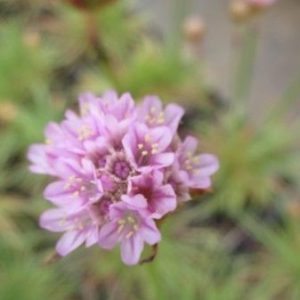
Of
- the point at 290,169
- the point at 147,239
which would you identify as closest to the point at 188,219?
the point at 290,169

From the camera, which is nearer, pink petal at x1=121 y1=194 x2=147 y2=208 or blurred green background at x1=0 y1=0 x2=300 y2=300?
pink petal at x1=121 y1=194 x2=147 y2=208

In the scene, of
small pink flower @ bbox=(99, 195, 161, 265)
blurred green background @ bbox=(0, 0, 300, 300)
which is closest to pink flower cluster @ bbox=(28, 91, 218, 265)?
small pink flower @ bbox=(99, 195, 161, 265)

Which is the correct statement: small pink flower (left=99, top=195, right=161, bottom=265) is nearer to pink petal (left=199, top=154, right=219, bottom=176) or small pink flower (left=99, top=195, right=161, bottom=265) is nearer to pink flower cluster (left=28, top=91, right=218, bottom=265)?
pink flower cluster (left=28, top=91, right=218, bottom=265)

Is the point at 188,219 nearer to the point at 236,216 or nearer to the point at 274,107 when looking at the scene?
the point at 236,216

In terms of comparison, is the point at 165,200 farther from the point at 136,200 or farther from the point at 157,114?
the point at 157,114

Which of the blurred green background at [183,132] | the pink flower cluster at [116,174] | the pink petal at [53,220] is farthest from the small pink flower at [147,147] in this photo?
the blurred green background at [183,132]

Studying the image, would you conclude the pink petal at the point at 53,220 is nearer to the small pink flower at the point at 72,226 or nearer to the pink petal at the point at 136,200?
the small pink flower at the point at 72,226
